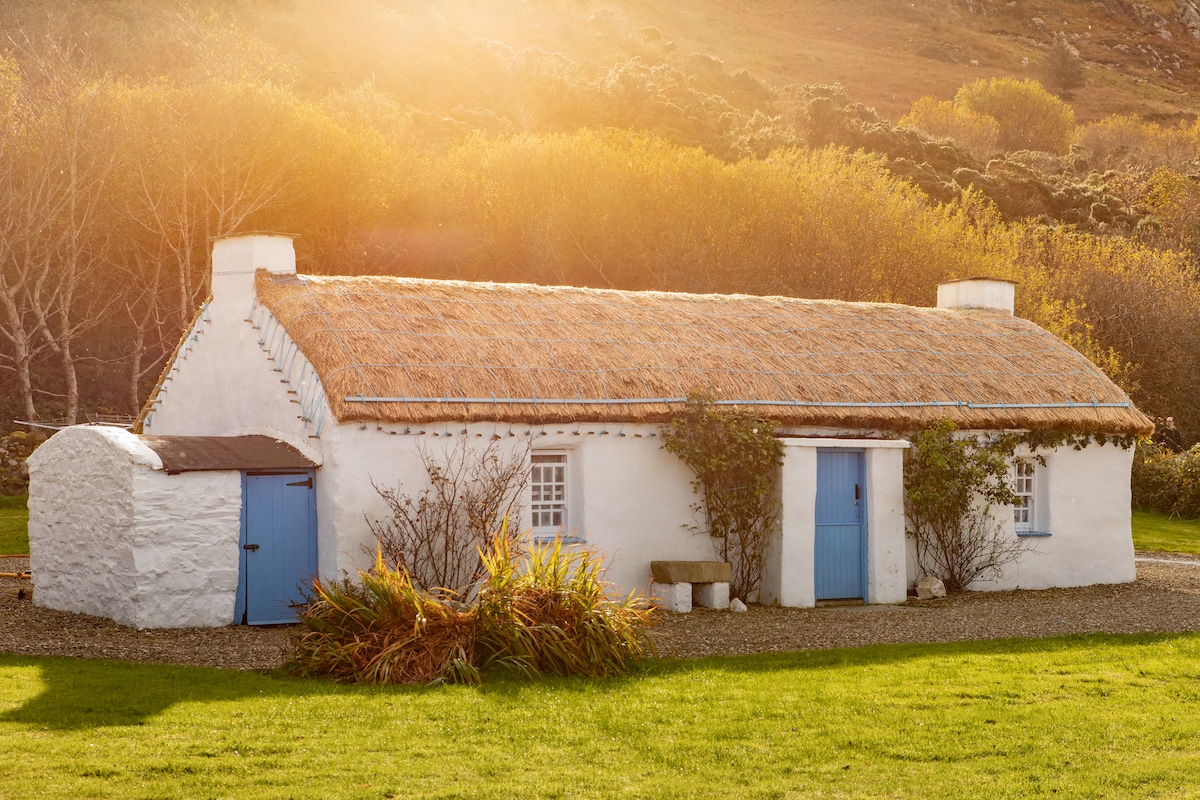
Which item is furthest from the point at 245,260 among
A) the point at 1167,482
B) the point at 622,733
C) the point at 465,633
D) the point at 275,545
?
the point at 1167,482

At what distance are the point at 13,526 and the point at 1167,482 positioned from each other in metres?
24.0

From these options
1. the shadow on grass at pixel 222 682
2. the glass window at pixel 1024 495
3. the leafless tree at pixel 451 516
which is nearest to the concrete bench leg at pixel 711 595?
the leafless tree at pixel 451 516

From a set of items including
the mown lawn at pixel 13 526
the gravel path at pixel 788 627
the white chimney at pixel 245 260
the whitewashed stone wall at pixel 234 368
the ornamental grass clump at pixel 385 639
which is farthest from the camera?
the mown lawn at pixel 13 526

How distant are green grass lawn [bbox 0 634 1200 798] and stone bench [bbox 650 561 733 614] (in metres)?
3.66

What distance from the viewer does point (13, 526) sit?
21734mm

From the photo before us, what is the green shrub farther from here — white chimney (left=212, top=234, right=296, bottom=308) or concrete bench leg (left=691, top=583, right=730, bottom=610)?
white chimney (left=212, top=234, right=296, bottom=308)

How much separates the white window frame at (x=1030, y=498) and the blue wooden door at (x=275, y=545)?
10504 mm

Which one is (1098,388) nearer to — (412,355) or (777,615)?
(777,615)

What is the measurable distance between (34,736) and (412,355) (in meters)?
7.23

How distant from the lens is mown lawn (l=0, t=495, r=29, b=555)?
65.0ft

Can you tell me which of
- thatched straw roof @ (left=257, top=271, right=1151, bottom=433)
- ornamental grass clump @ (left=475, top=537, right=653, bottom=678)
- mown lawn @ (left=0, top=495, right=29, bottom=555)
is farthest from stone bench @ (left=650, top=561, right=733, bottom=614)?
mown lawn @ (left=0, top=495, right=29, bottom=555)

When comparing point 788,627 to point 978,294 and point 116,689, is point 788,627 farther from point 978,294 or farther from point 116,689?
point 978,294

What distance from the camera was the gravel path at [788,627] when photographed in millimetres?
12109

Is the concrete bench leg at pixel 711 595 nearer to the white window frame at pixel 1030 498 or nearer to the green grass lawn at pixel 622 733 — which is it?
the green grass lawn at pixel 622 733
